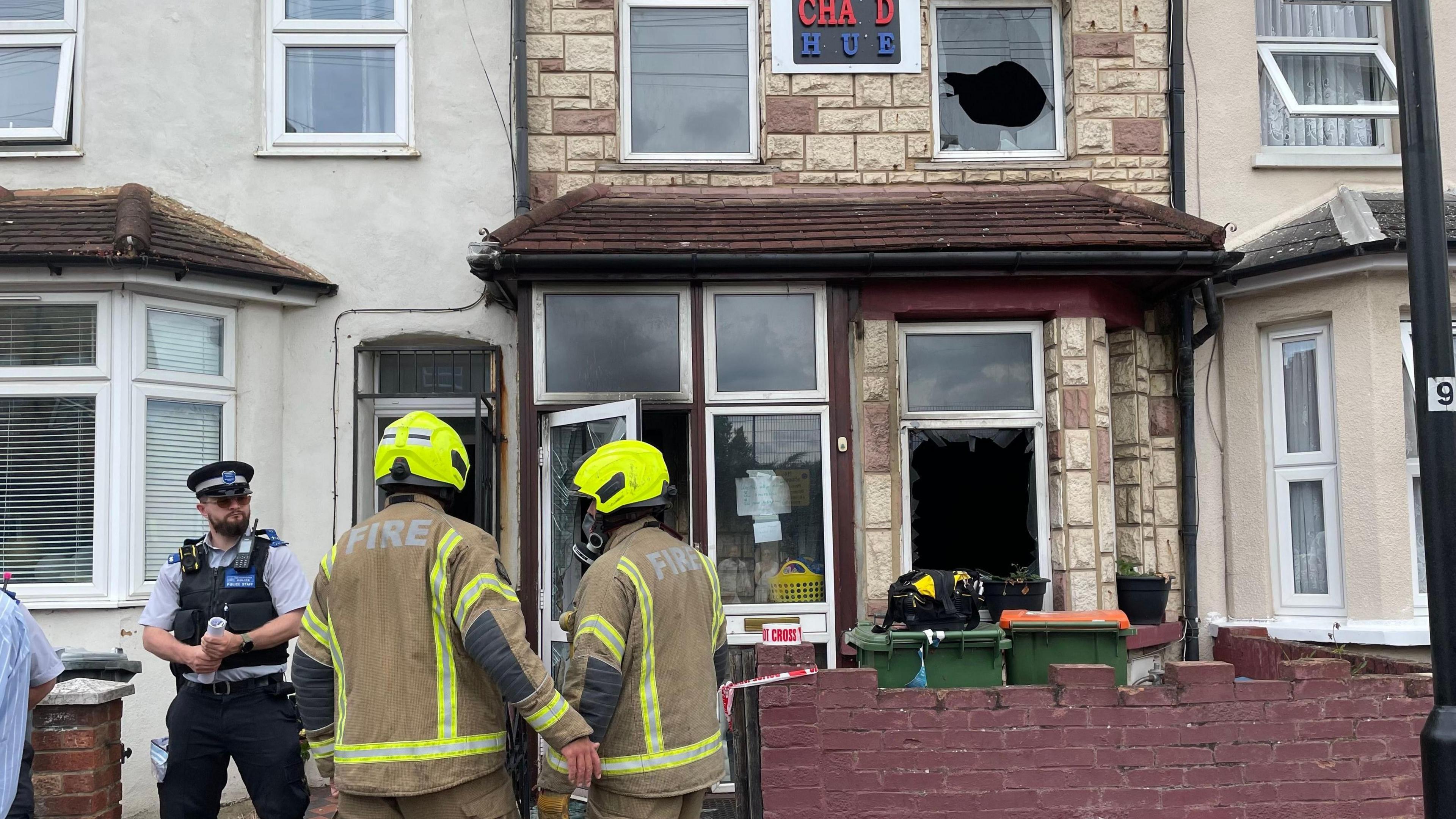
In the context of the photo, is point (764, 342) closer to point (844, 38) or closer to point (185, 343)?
point (844, 38)

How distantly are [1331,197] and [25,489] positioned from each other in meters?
8.45

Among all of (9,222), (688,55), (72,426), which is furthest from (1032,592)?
(9,222)

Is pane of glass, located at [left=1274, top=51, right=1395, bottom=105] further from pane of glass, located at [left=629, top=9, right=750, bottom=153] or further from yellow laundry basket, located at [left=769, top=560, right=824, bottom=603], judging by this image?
yellow laundry basket, located at [left=769, top=560, right=824, bottom=603]

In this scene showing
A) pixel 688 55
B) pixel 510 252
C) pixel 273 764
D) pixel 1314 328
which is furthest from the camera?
pixel 688 55

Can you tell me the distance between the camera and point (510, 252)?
22.5ft

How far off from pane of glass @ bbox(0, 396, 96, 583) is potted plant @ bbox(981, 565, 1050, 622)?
5.34 meters

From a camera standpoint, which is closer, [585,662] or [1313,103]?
[585,662]

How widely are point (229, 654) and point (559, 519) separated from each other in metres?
2.76

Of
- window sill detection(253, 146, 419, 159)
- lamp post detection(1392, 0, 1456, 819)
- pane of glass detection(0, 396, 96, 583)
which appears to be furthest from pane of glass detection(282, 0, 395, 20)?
lamp post detection(1392, 0, 1456, 819)

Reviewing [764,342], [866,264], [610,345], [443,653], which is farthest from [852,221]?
[443,653]

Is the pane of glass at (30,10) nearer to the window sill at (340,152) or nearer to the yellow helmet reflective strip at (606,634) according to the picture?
the window sill at (340,152)

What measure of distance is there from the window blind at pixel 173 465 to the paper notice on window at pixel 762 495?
10.8 ft

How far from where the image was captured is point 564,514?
723 centimetres

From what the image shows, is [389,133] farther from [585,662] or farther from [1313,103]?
[1313,103]
